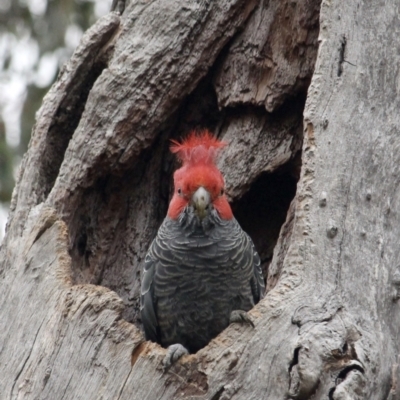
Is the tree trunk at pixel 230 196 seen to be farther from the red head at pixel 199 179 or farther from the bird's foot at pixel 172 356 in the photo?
the red head at pixel 199 179

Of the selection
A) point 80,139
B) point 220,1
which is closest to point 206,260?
point 80,139

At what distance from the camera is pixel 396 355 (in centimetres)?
378

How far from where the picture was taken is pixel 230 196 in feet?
18.0

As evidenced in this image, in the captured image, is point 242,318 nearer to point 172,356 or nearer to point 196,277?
point 172,356

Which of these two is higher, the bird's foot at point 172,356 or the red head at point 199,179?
the red head at point 199,179

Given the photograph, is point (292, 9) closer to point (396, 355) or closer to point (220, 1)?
point (220, 1)

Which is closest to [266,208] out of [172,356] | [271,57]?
[271,57]

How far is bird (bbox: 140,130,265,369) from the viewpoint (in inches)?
186

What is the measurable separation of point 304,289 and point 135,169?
222cm

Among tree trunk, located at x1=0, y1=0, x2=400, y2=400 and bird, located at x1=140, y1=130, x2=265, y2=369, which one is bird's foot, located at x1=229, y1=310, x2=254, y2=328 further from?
bird, located at x1=140, y1=130, x2=265, y2=369

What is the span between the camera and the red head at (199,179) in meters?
4.57

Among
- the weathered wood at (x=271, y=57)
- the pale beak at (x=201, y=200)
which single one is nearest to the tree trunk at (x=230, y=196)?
the weathered wood at (x=271, y=57)

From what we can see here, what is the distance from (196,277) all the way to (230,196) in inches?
38.4

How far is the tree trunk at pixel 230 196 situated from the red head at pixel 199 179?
49 cm
